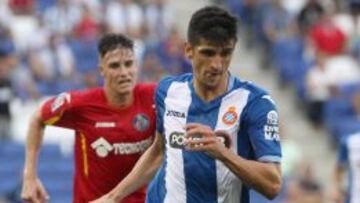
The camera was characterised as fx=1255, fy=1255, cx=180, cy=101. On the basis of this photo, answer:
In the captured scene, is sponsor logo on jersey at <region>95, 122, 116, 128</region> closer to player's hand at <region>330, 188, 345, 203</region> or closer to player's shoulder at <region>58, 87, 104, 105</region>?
player's shoulder at <region>58, 87, 104, 105</region>

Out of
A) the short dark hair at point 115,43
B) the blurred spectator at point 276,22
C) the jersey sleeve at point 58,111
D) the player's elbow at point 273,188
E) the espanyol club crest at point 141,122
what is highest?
the blurred spectator at point 276,22

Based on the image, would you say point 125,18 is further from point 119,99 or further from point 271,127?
point 271,127

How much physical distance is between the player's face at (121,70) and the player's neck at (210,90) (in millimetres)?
1607

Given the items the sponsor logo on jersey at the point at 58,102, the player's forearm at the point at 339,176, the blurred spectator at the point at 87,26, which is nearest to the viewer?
the sponsor logo on jersey at the point at 58,102

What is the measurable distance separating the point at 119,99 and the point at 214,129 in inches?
77.1

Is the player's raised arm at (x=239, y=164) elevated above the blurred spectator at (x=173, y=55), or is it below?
below

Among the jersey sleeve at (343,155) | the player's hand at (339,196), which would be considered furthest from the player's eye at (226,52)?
the player's hand at (339,196)

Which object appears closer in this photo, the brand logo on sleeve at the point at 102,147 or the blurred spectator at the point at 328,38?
the brand logo on sleeve at the point at 102,147

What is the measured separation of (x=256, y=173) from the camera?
6.47 metres

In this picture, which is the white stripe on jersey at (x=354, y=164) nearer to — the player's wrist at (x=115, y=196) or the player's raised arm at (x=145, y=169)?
the player's raised arm at (x=145, y=169)

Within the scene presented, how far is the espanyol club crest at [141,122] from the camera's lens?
846 cm

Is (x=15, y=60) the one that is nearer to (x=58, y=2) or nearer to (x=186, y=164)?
(x=58, y=2)

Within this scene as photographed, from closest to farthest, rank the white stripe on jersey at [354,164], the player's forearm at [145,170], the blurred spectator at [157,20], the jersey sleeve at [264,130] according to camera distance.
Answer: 1. the jersey sleeve at [264,130]
2. the player's forearm at [145,170]
3. the white stripe on jersey at [354,164]
4. the blurred spectator at [157,20]

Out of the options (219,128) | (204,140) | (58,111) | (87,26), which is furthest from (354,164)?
(87,26)
